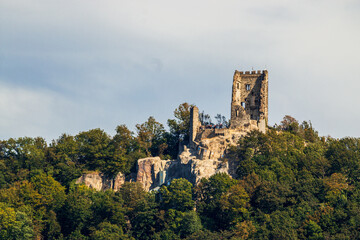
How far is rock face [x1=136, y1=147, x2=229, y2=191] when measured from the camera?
86.1 meters

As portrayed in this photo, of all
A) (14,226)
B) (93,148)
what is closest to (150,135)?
(93,148)

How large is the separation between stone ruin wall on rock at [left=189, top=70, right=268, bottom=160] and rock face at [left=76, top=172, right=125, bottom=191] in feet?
33.4

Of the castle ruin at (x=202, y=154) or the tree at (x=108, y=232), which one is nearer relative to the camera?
the tree at (x=108, y=232)

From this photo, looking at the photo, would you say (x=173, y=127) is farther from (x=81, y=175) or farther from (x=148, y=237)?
(x=148, y=237)

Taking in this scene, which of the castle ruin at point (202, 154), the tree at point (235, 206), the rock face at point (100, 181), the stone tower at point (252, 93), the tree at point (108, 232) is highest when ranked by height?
the stone tower at point (252, 93)

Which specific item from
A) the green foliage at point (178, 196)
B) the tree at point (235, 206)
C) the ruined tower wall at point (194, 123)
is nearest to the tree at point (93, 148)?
the ruined tower wall at point (194, 123)

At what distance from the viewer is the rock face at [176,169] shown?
282 ft

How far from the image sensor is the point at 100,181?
92.8m

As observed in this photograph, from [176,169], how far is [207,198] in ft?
26.7

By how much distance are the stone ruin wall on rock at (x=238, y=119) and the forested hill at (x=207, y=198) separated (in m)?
1.89

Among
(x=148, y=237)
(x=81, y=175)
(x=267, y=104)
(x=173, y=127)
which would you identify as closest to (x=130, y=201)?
(x=148, y=237)

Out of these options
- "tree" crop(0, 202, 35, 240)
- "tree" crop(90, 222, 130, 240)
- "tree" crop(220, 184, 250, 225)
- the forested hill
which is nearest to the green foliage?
the forested hill

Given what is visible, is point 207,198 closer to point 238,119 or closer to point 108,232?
point 108,232

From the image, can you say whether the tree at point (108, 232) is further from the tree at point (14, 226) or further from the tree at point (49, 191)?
the tree at point (49, 191)
